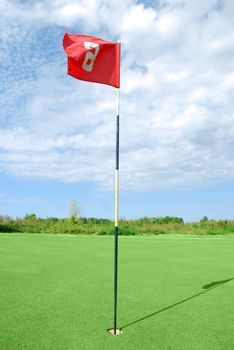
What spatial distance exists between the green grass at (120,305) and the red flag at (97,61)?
10.3ft

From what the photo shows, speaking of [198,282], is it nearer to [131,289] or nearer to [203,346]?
[131,289]

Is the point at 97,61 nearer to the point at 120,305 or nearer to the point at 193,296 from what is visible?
the point at 120,305

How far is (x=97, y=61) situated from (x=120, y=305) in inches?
138

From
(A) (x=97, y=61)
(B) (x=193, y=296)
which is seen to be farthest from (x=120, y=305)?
(A) (x=97, y=61)

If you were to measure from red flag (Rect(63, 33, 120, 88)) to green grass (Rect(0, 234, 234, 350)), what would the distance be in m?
3.15

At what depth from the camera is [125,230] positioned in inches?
989

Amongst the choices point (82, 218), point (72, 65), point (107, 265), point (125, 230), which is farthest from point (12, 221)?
point (72, 65)

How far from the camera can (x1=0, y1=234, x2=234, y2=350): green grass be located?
4.64 meters

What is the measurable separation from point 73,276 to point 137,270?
1586 mm

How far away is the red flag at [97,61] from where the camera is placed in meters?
5.79

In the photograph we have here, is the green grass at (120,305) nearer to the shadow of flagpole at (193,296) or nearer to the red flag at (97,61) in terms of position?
the shadow of flagpole at (193,296)

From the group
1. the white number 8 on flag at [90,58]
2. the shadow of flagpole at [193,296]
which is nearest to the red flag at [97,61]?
the white number 8 on flag at [90,58]

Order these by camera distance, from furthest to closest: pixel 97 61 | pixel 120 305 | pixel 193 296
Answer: pixel 193 296
pixel 120 305
pixel 97 61

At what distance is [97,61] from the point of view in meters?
5.80
